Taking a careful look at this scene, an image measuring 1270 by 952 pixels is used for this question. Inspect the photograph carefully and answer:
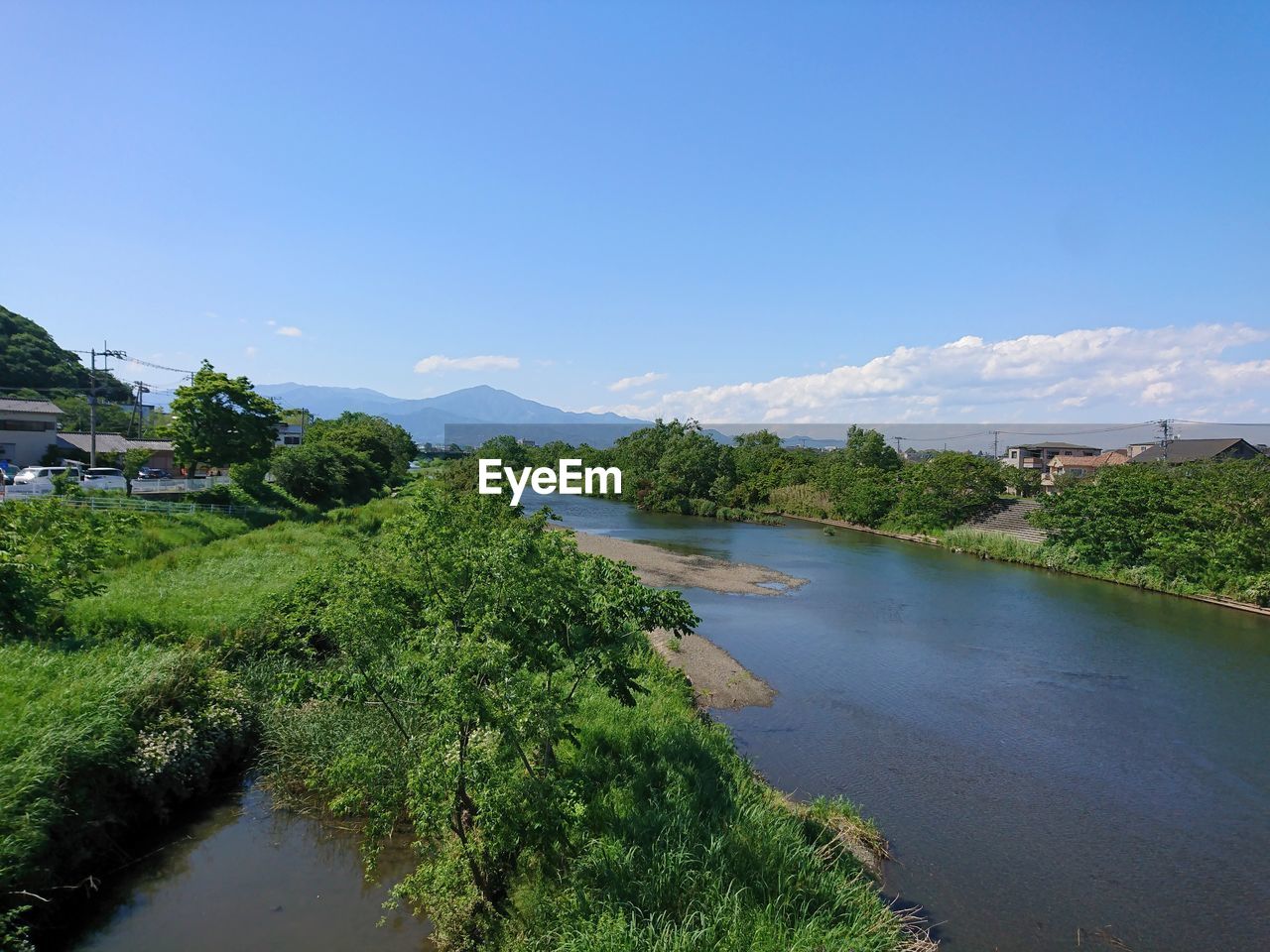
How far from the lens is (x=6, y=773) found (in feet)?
22.6

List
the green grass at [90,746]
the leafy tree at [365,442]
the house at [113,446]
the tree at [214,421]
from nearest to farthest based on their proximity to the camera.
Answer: the green grass at [90,746], the tree at [214,421], the house at [113,446], the leafy tree at [365,442]

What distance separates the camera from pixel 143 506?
22594mm

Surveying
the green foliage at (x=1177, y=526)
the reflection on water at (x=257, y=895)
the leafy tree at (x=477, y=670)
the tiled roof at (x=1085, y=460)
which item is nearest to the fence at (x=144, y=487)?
the reflection on water at (x=257, y=895)

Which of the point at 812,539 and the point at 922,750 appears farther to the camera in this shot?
the point at 812,539

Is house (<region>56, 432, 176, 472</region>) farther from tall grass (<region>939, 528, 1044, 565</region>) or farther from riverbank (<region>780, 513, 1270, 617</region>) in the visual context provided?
tall grass (<region>939, 528, 1044, 565</region>)

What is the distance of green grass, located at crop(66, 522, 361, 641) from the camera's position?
1162cm

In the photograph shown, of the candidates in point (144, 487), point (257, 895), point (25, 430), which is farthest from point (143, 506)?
point (25, 430)

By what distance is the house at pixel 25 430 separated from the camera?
139 ft

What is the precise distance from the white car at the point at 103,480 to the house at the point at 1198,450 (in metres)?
61.2

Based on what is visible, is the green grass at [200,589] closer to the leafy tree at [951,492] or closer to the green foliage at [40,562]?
the green foliage at [40,562]

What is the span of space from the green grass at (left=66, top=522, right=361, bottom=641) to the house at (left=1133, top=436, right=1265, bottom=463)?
181 ft

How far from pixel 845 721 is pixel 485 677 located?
32.4 ft

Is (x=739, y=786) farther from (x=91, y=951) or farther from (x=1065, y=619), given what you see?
(x=1065, y=619)

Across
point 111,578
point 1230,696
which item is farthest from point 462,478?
point 1230,696
